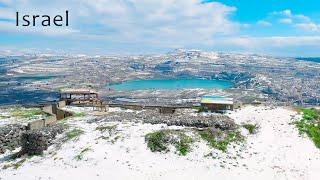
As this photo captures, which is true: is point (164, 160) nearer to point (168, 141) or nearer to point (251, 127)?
point (168, 141)

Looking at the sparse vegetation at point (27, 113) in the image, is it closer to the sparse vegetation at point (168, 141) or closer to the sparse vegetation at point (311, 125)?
the sparse vegetation at point (168, 141)

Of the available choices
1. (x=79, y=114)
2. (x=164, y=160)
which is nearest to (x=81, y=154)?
(x=164, y=160)

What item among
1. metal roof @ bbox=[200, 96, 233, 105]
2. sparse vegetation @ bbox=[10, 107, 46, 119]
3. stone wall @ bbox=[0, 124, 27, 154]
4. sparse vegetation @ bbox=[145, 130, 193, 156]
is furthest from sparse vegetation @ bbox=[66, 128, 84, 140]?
metal roof @ bbox=[200, 96, 233, 105]

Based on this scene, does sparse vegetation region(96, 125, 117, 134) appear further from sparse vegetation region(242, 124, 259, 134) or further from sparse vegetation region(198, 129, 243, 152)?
sparse vegetation region(242, 124, 259, 134)

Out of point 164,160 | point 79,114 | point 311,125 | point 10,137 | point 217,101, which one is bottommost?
point 10,137

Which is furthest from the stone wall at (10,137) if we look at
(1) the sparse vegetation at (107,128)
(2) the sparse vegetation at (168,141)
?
(2) the sparse vegetation at (168,141)

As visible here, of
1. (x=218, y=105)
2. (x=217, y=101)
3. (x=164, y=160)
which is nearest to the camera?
(x=164, y=160)

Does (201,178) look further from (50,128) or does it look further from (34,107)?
(34,107)
